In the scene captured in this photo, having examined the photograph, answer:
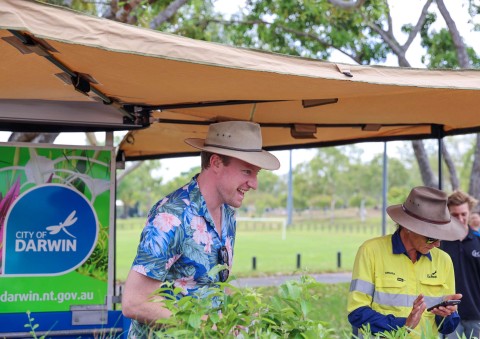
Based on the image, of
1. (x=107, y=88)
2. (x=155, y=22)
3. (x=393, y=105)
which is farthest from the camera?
(x=155, y=22)

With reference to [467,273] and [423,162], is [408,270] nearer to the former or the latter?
[467,273]

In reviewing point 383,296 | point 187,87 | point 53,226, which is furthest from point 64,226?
point 383,296

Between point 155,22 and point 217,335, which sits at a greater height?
point 155,22

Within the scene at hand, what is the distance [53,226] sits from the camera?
4656mm

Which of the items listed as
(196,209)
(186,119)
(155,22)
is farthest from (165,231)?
(155,22)

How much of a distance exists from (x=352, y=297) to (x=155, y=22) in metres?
8.14

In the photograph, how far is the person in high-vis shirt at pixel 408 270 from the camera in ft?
13.5

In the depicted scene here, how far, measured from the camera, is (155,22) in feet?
37.9

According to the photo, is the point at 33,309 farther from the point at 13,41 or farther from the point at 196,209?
the point at 13,41

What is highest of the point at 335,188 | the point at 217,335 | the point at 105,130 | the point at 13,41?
the point at 13,41

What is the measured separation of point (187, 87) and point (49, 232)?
4.70 feet

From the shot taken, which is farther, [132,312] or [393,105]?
[393,105]

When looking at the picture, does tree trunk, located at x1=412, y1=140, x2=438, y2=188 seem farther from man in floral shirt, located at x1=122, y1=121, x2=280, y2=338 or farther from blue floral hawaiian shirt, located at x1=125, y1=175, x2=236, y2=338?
blue floral hawaiian shirt, located at x1=125, y1=175, x2=236, y2=338

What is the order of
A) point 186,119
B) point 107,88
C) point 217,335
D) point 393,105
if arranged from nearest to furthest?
point 217,335
point 107,88
point 393,105
point 186,119
